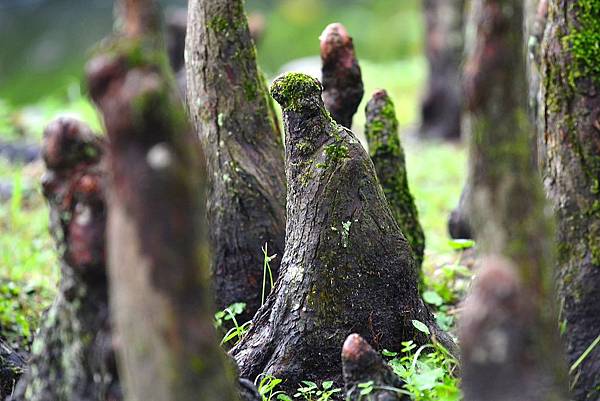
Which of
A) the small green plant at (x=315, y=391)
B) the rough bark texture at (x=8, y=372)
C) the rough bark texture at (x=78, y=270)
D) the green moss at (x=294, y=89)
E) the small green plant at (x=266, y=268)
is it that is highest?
the green moss at (x=294, y=89)

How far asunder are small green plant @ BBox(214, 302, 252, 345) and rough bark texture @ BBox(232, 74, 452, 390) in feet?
0.62

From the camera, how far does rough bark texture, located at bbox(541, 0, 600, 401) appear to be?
3117 mm

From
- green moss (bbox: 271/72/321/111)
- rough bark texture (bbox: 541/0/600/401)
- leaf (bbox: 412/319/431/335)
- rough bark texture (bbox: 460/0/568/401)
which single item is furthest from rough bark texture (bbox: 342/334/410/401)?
green moss (bbox: 271/72/321/111)

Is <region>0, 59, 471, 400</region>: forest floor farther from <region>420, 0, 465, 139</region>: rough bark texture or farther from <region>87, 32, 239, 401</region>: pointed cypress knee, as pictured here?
<region>87, 32, 239, 401</region>: pointed cypress knee

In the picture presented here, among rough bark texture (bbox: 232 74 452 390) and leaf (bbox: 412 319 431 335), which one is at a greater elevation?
rough bark texture (bbox: 232 74 452 390)

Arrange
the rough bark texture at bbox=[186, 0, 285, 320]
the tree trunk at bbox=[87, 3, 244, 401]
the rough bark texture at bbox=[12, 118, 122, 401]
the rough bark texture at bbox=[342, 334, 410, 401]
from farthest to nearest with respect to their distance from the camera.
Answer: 1. the rough bark texture at bbox=[186, 0, 285, 320]
2. the rough bark texture at bbox=[342, 334, 410, 401]
3. the rough bark texture at bbox=[12, 118, 122, 401]
4. the tree trunk at bbox=[87, 3, 244, 401]

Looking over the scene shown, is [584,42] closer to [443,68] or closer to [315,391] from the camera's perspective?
[315,391]

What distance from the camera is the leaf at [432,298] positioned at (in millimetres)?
4324

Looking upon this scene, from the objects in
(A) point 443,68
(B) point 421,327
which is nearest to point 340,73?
(B) point 421,327

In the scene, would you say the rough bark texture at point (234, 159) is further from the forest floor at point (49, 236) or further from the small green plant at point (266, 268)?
the forest floor at point (49, 236)

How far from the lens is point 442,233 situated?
21.7ft

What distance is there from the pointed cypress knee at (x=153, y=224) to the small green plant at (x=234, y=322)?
52.1 inches

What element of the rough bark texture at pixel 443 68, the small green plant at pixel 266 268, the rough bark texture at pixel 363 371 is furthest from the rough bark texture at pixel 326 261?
the rough bark texture at pixel 443 68

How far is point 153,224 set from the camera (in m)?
2.17
